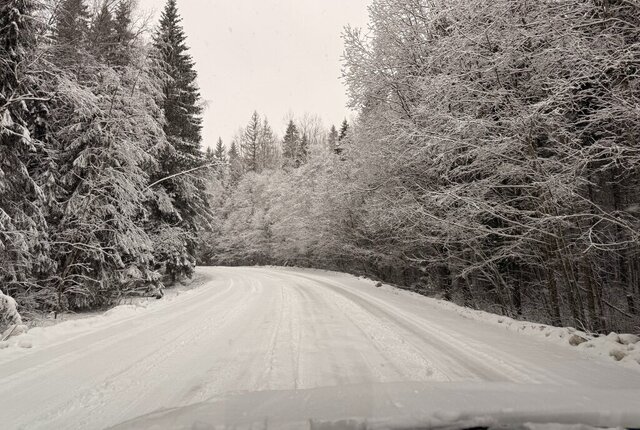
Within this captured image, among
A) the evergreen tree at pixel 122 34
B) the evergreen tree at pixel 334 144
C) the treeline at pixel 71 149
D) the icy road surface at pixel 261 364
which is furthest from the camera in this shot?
the evergreen tree at pixel 334 144

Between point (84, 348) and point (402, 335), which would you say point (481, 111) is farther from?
point (84, 348)

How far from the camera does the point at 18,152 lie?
329 inches

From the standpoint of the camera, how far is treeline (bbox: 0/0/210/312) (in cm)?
811

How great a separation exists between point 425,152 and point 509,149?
3.34 m

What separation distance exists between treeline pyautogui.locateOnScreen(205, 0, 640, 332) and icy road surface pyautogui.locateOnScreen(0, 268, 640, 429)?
7.19 ft

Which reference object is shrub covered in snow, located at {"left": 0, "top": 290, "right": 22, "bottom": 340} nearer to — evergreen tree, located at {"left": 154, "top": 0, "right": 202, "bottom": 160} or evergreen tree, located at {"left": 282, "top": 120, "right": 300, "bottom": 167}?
evergreen tree, located at {"left": 154, "top": 0, "right": 202, "bottom": 160}

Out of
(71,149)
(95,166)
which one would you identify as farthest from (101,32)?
(95,166)

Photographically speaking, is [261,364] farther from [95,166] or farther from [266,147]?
[266,147]

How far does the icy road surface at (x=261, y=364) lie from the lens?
3.09 meters

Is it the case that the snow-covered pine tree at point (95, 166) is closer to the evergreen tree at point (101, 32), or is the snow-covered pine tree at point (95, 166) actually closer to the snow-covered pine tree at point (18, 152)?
the evergreen tree at point (101, 32)

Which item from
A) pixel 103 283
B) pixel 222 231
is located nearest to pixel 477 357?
pixel 103 283

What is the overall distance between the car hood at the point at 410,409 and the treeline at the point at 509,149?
3.46 m

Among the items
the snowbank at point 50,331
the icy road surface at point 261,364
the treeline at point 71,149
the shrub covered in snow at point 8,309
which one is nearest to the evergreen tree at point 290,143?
the treeline at point 71,149

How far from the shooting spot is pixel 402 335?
607 centimetres
